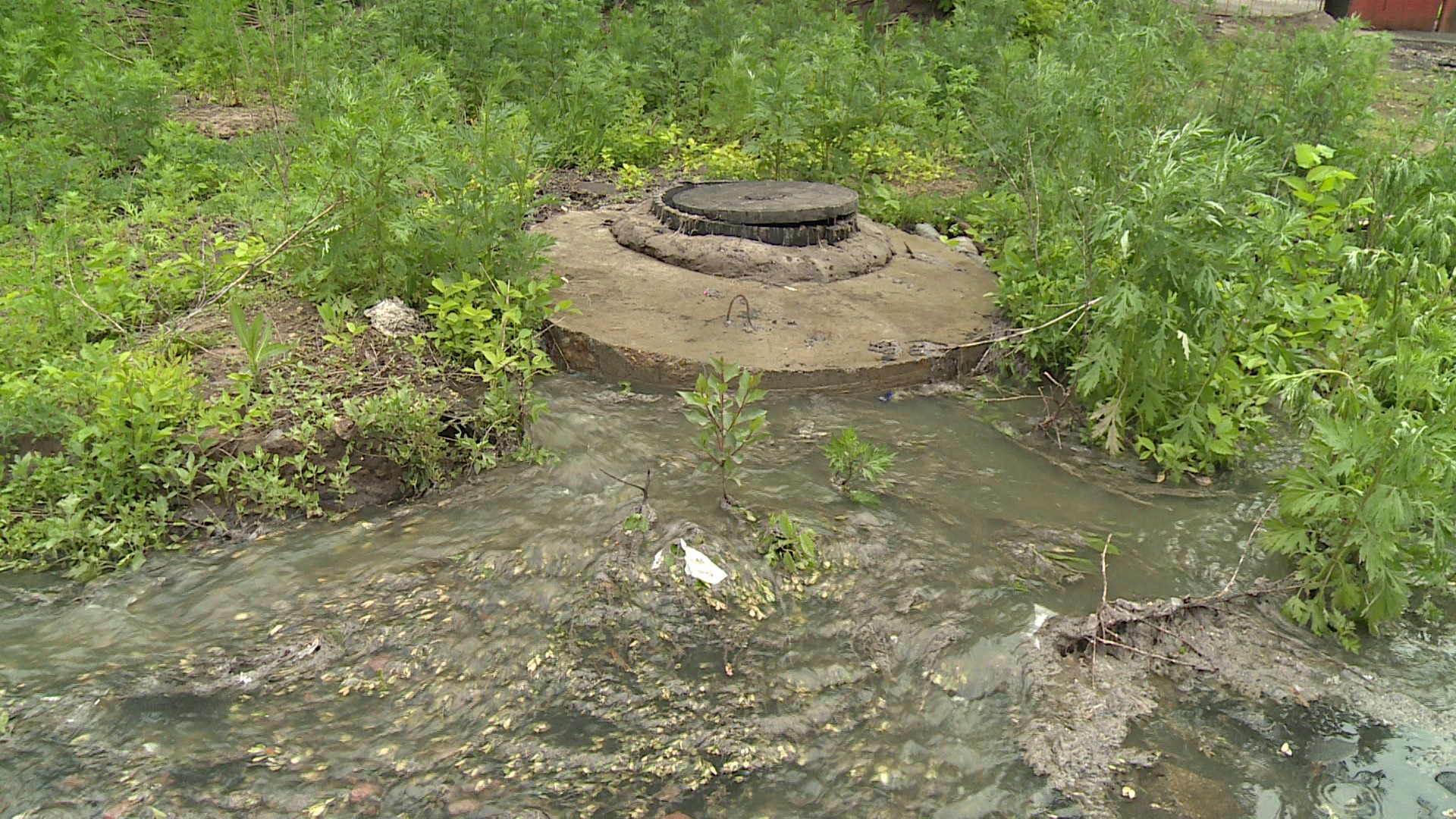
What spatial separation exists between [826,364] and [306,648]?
9.70 ft

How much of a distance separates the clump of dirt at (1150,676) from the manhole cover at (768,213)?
11.7 feet

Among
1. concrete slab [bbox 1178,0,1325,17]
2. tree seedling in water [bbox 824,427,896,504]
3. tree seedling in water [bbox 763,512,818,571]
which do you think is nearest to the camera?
tree seedling in water [bbox 763,512,818,571]

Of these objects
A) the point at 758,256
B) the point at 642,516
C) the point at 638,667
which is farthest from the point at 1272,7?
the point at 638,667

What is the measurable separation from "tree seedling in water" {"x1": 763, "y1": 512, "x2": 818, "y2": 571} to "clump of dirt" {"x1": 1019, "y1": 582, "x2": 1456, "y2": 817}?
899mm

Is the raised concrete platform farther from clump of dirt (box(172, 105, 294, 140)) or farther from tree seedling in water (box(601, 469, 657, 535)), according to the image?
clump of dirt (box(172, 105, 294, 140))

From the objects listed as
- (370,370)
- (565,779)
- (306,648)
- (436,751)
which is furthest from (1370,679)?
(370,370)

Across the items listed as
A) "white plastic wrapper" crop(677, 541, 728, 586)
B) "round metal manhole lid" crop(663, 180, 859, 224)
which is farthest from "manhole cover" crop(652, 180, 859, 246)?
"white plastic wrapper" crop(677, 541, 728, 586)

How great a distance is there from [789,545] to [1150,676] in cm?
138

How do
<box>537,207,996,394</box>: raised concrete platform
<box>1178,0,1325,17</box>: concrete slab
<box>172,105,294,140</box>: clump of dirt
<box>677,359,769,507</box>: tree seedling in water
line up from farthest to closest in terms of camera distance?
1. <box>1178,0,1325,17</box>: concrete slab
2. <box>172,105,294,140</box>: clump of dirt
3. <box>537,207,996,394</box>: raised concrete platform
4. <box>677,359,769,507</box>: tree seedling in water

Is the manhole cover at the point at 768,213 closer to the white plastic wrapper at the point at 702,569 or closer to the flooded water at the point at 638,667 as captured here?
the flooded water at the point at 638,667

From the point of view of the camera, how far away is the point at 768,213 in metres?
6.61

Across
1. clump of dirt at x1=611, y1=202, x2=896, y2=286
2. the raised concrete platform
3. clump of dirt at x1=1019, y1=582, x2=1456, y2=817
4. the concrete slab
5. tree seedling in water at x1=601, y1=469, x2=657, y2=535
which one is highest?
the concrete slab

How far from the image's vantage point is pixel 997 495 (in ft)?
15.3

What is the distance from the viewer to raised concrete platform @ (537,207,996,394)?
5.50m
